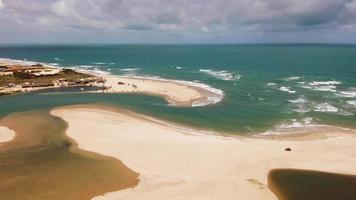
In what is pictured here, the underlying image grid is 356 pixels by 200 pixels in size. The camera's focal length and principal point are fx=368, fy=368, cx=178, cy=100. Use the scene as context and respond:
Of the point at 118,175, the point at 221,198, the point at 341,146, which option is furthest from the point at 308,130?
the point at 118,175

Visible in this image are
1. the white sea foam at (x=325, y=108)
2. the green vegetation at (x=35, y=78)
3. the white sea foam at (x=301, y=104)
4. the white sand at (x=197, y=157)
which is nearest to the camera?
the white sand at (x=197, y=157)

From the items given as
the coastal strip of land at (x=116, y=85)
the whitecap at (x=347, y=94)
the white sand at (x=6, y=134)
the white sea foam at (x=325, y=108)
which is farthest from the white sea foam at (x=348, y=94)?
the white sand at (x=6, y=134)

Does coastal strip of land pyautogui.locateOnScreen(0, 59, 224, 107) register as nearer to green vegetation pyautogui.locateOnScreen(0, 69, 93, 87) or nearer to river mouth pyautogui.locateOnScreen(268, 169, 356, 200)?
green vegetation pyautogui.locateOnScreen(0, 69, 93, 87)

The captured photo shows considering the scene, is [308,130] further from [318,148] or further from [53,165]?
[53,165]

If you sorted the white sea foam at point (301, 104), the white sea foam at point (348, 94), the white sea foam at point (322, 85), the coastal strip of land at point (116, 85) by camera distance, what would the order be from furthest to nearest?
1. the white sea foam at point (322, 85)
2. the coastal strip of land at point (116, 85)
3. the white sea foam at point (348, 94)
4. the white sea foam at point (301, 104)

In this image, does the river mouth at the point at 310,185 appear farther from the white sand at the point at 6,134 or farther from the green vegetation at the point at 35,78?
the green vegetation at the point at 35,78

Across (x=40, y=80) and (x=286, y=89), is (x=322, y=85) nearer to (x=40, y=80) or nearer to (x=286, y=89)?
(x=286, y=89)
